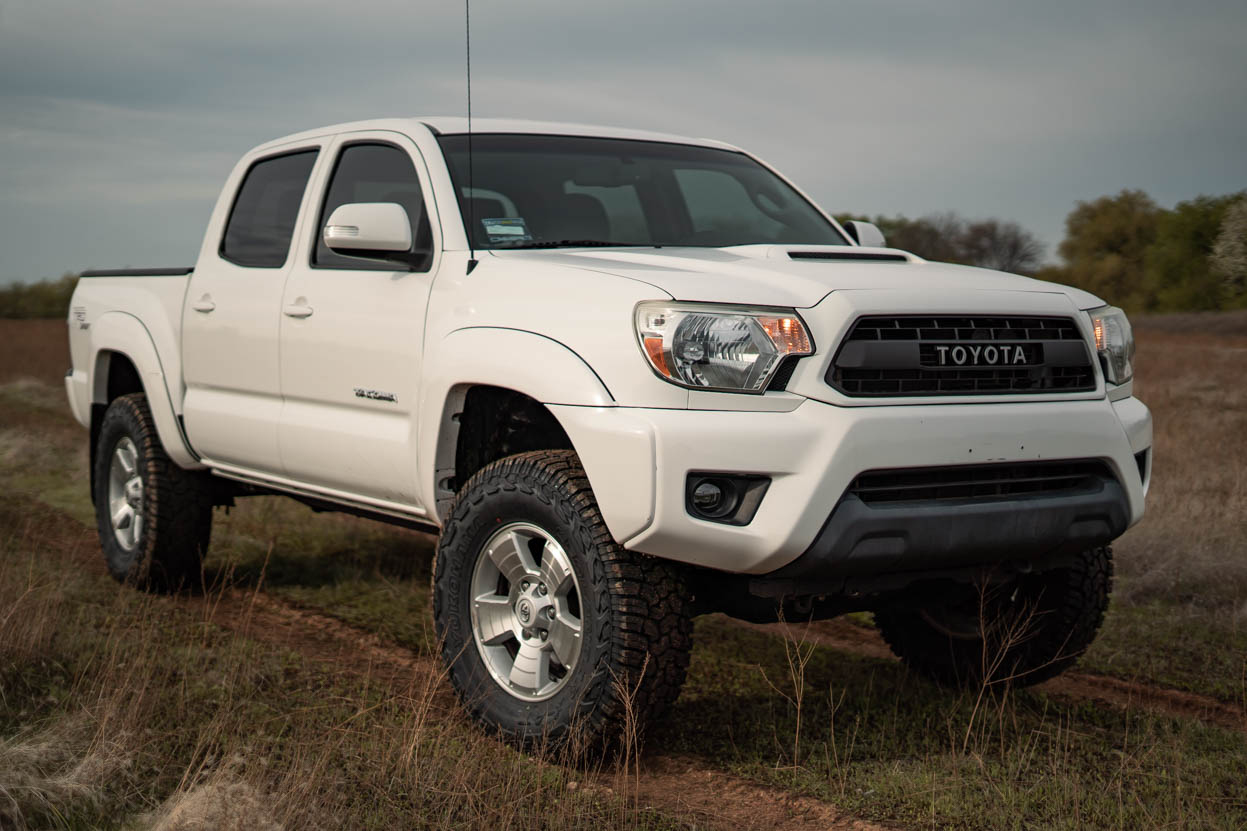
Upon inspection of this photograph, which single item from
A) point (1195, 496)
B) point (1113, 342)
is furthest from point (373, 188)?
point (1195, 496)

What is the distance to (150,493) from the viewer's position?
6.36 meters

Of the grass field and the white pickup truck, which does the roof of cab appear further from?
the grass field

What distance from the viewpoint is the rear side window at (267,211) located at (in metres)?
5.74

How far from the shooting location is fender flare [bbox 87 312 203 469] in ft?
20.3

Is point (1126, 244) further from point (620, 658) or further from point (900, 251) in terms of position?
point (620, 658)

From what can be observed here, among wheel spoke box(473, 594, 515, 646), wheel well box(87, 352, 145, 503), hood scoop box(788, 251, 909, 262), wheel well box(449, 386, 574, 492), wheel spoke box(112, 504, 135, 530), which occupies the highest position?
hood scoop box(788, 251, 909, 262)

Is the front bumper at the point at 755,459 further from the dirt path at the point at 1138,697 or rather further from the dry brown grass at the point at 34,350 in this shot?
the dry brown grass at the point at 34,350

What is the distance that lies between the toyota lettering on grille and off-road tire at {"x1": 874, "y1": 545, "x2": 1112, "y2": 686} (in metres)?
0.75

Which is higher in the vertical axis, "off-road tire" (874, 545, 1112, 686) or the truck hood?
the truck hood

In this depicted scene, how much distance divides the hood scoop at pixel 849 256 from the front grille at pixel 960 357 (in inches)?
24.1

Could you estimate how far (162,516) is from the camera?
20.8 ft

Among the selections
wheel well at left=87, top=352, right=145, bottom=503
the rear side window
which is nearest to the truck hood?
the rear side window

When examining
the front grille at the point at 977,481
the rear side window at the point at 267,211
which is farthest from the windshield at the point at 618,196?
the front grille at the point at 977,481

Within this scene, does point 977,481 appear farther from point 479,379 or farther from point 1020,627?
point 479,379
